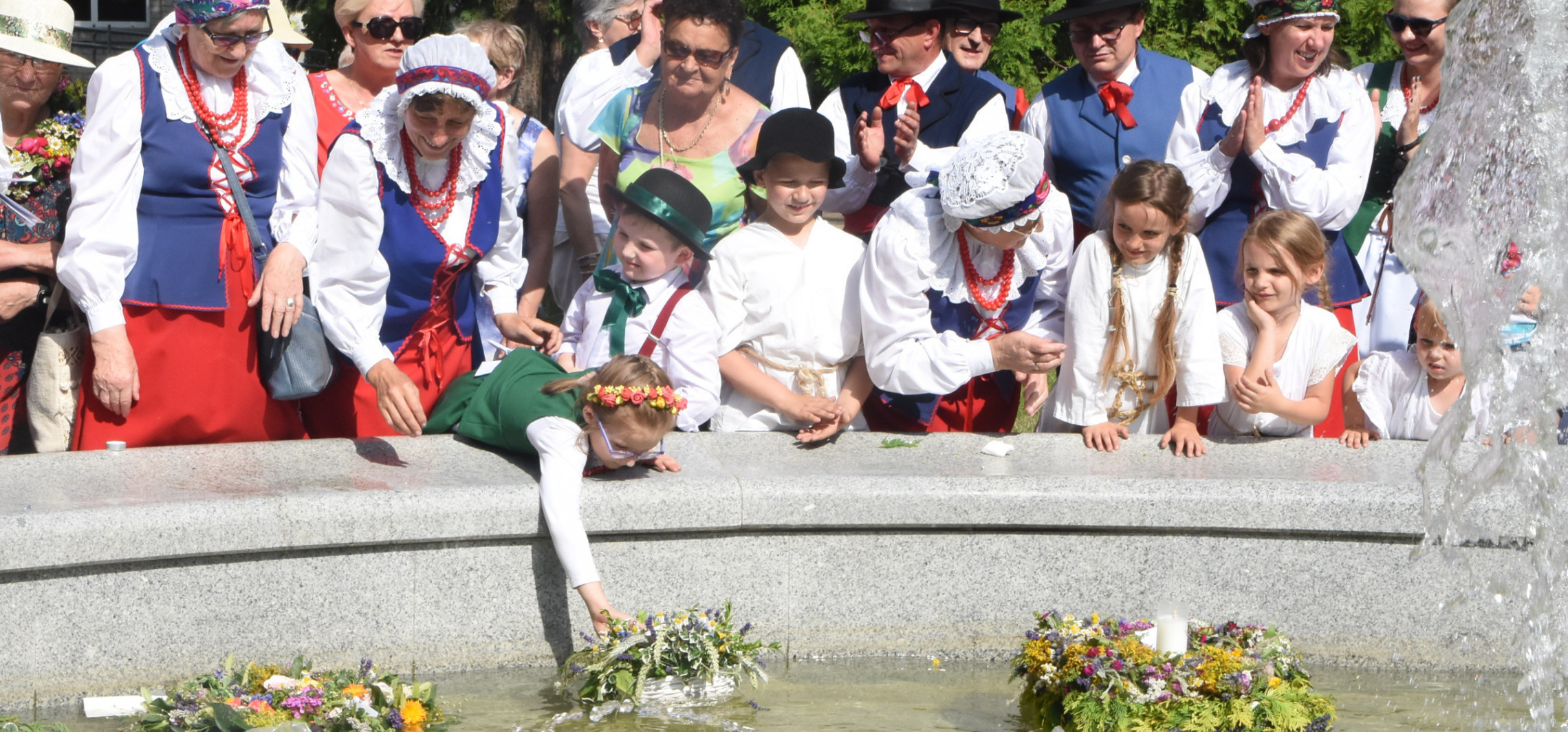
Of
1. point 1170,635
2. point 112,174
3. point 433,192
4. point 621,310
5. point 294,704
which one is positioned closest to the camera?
point 294,704

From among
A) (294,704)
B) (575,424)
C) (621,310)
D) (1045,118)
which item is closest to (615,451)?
(575,424)

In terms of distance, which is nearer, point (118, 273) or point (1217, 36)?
point (118, 273)

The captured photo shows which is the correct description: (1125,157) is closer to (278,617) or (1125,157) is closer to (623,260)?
(623,260)

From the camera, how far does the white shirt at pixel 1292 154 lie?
4.98 m

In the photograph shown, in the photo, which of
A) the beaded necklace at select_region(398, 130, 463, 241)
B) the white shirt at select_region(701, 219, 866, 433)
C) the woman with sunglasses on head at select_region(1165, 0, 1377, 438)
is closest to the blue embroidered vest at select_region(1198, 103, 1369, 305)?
the woman with sunglasses on head at select_region(1165, 0, 1377, 438)

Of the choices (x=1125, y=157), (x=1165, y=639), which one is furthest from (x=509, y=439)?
(x=1125, y=157)

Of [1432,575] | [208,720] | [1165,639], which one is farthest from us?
[1432,575]

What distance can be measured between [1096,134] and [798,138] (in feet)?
3.76

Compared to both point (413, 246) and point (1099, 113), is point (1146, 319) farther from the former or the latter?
point (413, 246)

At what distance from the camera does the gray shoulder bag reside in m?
4.36

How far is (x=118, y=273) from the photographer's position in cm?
418

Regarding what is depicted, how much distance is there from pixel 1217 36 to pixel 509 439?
4941 millimetres

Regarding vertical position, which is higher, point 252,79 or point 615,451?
point 252,79

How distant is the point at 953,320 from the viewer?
192 inches
